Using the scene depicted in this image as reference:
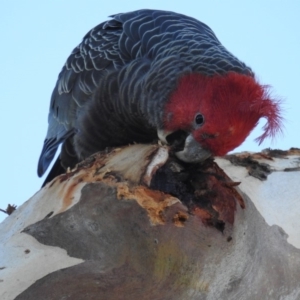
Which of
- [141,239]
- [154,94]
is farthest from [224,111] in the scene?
[141,239]

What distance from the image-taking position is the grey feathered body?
12.0 feet

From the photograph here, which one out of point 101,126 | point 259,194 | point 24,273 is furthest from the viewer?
point 101,126

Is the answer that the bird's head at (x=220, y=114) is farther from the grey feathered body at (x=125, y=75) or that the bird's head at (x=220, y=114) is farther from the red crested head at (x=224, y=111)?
the grey feathered body at (x=125, y=75)

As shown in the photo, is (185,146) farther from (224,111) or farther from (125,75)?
(125,75)

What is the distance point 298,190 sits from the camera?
3.20 meters

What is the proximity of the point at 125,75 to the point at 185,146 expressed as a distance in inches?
48.7

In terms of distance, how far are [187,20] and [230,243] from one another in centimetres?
258

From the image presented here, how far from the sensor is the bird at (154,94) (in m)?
3.07

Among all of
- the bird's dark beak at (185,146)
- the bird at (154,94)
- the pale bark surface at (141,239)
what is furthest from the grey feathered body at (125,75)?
the pale bark surface at (141,239)

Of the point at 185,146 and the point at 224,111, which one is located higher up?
the point at 224,111

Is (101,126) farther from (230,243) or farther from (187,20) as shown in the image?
(230,243)

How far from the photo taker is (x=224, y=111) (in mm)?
3041

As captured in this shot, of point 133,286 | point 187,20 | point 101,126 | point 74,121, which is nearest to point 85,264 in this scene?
point 133,286

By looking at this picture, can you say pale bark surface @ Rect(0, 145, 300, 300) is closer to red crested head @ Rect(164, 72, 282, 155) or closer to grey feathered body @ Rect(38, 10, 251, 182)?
red crested head @ Rect(164, 72, 282, 155)
